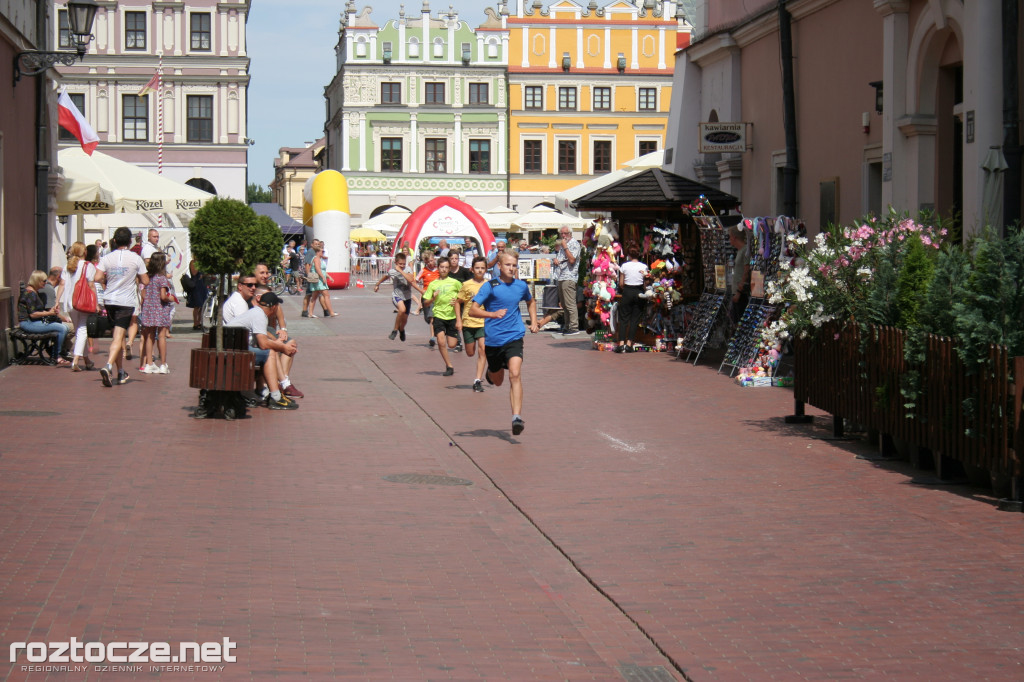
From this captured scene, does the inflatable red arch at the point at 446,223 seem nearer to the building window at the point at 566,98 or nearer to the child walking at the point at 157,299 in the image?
the building window at the point at 566,98

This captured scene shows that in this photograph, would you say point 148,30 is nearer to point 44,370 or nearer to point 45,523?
point 44,370

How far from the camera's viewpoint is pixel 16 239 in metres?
19.5

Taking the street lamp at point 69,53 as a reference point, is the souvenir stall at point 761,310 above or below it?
below

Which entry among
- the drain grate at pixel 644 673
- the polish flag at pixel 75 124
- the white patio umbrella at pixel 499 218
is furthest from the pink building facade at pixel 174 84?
the drain grate at pixel 644 673

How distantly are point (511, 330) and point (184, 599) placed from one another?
21.3 feet

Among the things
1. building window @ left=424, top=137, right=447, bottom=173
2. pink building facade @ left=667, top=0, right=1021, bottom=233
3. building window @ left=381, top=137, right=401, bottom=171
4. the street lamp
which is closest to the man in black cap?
the street lamp

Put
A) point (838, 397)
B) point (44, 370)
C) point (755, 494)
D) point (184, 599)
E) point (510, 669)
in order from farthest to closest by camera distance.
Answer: point (44, 370) < point (838, 397) < point (755, 494) < point (184, 599) < point (510, 669)

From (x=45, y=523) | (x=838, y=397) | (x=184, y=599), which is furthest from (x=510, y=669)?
(x=838, y=397)

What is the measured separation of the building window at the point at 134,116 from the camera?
178 feet

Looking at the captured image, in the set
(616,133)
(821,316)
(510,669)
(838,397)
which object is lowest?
(510,669)

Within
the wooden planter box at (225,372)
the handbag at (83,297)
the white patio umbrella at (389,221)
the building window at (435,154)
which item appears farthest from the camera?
the building window at (435,154)

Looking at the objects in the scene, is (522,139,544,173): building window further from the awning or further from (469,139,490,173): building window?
the awning

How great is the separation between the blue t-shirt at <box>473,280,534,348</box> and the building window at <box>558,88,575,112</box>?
61627 millimetres

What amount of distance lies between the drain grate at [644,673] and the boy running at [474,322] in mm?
A: 10083
